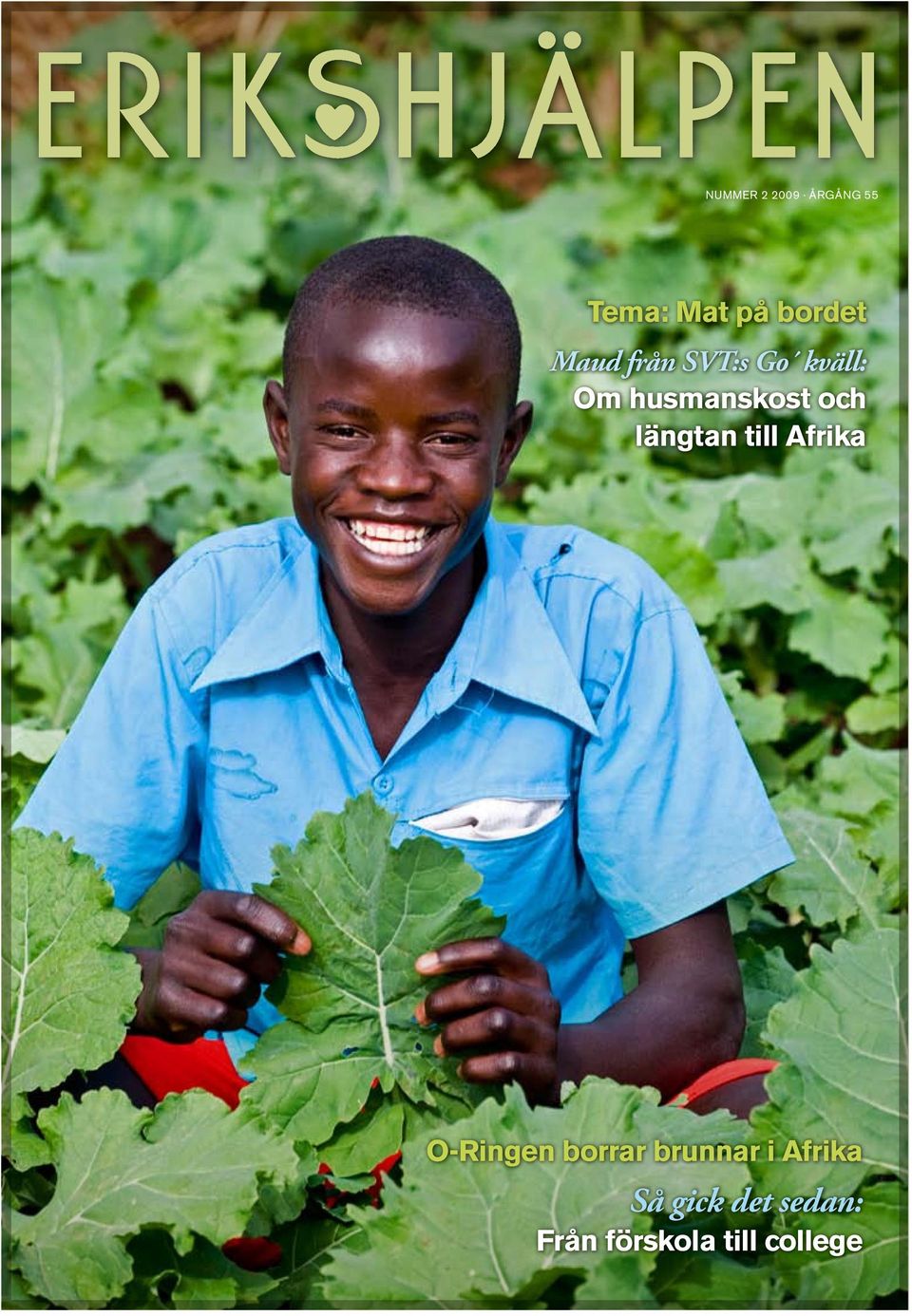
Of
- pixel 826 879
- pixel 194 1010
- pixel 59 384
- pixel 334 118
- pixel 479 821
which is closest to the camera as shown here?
pixel 194 1010

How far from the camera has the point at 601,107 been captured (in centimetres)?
745

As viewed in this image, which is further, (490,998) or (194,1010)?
(194,1010)

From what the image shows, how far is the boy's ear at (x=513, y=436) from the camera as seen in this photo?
266 cm

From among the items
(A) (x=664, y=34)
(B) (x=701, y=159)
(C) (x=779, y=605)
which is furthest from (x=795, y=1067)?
(A) (x=664, y=34)

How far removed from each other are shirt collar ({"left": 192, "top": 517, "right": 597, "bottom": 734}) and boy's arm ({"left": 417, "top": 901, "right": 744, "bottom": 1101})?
0.32m

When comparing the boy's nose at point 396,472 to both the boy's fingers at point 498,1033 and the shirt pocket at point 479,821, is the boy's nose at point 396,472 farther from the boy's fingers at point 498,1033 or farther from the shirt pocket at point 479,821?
the boy's fingers at point 498,1033

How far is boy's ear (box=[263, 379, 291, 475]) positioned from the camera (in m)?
2.70

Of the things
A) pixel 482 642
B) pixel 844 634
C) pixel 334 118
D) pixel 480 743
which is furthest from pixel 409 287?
pixel 334 118

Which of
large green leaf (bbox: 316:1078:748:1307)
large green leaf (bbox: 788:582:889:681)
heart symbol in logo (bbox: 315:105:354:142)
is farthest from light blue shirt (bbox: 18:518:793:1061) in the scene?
heart symbol in logo (bbox: 315:105:354:142)

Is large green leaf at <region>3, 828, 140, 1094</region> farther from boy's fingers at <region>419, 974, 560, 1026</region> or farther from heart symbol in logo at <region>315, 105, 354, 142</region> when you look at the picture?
heart symbol in logo at <region>315, 105, 354, 142</region>

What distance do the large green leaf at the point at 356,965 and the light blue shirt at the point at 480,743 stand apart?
0.71ft

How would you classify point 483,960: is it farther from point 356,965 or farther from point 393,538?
point 393,538

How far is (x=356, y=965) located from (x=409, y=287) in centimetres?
85

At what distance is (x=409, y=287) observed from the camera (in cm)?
A: 249
